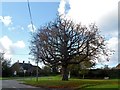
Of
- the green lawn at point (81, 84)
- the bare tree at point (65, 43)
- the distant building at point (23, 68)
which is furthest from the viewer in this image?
the distant building at point (23, 68)

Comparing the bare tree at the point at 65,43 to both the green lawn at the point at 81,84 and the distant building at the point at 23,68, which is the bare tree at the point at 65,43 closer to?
the green lawn at the point at 81,84

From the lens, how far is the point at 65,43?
169ft

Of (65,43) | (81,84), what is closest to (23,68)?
(65,43)

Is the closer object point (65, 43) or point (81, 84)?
point (81, 84)

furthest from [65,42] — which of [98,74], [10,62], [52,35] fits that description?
[10,62]

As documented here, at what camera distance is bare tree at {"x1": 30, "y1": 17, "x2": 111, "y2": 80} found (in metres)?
50.2

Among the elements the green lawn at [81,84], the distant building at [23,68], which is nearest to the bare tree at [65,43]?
the green lawn at [81,84]

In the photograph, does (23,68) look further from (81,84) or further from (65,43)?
(81,84)

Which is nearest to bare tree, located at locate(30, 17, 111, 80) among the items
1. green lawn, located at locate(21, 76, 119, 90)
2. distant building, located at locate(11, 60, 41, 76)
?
green lawn, located at locate(21, 76, 119, 90)

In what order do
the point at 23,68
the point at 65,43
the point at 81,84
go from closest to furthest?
the point at 81,84 → the point at 65,43 → the point at 23,68

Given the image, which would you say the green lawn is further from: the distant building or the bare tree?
the distant building

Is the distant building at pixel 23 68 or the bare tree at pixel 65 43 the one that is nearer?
the bare tree at pixel 65 43

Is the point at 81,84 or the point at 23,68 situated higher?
the point at 23,68

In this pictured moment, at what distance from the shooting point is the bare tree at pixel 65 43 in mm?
50188
